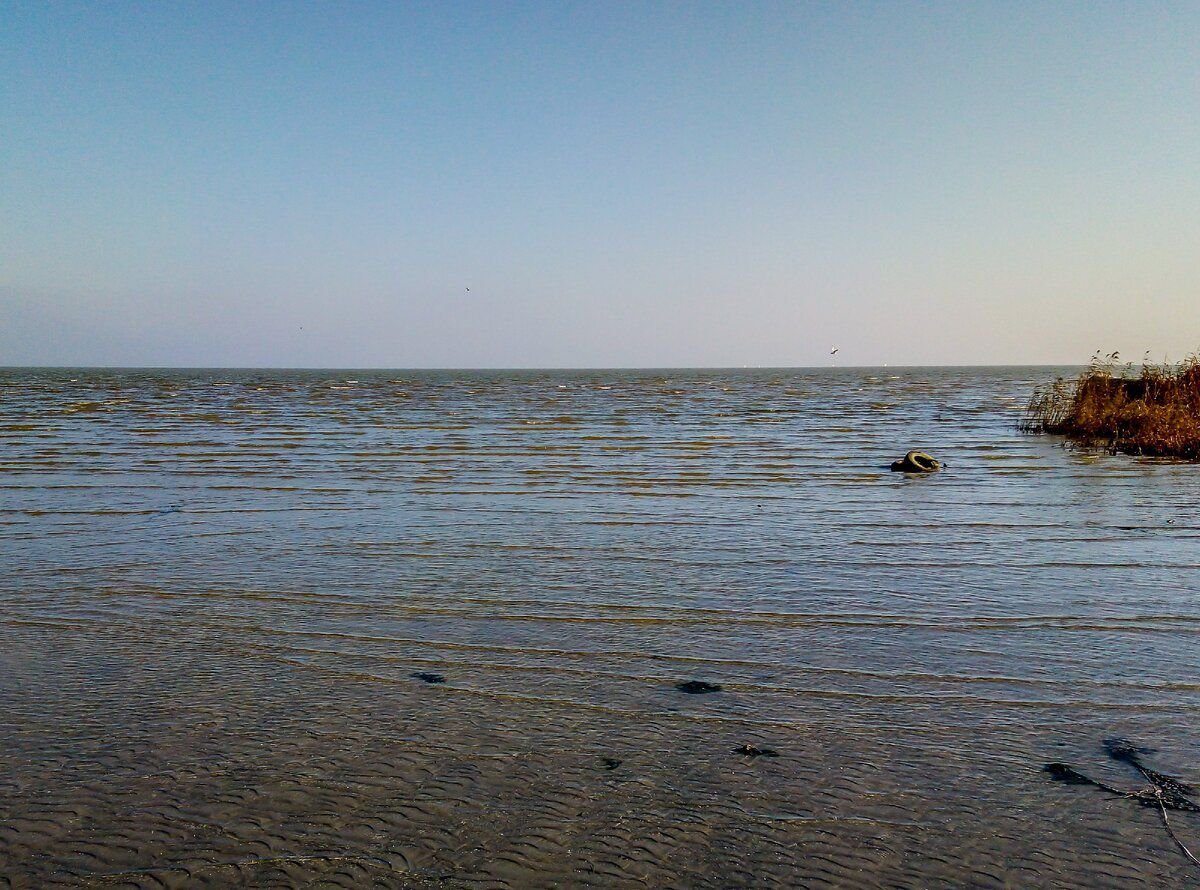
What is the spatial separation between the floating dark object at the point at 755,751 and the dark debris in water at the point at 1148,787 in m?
1.20

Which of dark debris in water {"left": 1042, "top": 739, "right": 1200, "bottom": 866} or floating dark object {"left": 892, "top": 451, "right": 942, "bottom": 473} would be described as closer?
dark debris in water {"left": 1042, "top": 739, "right": 1200, "bottom": 866}

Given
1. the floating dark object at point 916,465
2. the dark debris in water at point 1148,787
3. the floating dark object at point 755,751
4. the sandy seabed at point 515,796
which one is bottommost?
the sandy seabed at point 515,796

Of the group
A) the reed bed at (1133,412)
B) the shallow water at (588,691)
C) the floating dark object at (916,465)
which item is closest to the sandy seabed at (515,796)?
the shallow water at (588,691)

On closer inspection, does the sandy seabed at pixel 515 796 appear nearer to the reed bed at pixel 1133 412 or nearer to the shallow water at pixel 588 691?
the shallow water at pixel 588 691

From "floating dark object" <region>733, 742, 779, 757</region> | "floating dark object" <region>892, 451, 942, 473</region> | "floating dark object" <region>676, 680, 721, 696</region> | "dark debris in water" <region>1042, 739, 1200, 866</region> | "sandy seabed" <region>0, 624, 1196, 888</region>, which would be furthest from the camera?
"floating dark object" <region>892, 451, 942, 473</region>

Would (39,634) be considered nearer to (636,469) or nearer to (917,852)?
(917,852)

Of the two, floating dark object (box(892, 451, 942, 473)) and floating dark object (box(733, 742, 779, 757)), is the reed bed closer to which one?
floating dark object (box(892, 451, 942, 473))

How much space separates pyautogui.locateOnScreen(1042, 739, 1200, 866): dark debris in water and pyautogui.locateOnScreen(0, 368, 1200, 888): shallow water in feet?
0.25

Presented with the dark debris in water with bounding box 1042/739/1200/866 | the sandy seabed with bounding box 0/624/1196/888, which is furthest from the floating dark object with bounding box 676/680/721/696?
the dark debris in water with bounding box 1042/739/1200/866

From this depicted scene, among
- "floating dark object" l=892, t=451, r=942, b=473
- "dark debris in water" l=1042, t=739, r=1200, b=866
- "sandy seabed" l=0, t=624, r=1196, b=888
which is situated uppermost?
"floating dark object" l=892, t=451, r=942, b=473

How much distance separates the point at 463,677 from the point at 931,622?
11.2ft

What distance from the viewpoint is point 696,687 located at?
501 cm

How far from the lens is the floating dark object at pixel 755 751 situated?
4.10m

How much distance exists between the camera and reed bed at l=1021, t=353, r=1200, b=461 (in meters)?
19.4
